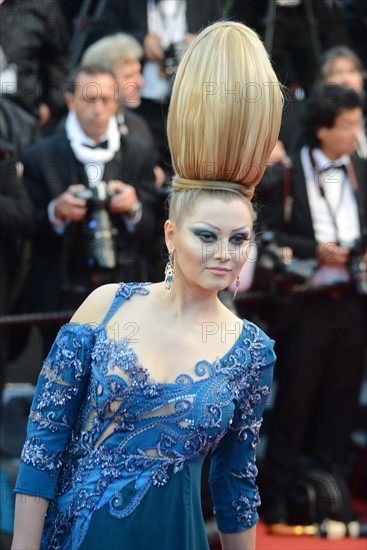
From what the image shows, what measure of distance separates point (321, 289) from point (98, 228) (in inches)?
49.0

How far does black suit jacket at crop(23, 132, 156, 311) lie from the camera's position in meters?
4.98

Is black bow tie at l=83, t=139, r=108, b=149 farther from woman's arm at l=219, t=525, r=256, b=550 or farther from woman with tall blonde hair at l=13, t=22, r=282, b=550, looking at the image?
woman's arm at l=219, t=525, r=256, b=550

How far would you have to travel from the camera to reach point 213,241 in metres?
2.63

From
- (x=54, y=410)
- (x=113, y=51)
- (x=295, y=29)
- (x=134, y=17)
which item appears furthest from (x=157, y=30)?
(x=54, y=410)

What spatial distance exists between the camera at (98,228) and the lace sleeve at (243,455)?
2072 millimetres

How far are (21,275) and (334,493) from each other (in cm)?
186

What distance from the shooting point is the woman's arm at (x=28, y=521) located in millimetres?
2568

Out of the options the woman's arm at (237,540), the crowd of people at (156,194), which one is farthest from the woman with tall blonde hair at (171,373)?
the crowd of people at (156,194)

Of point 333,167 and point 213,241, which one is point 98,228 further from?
point 213,241

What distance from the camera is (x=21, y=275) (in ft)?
16.9

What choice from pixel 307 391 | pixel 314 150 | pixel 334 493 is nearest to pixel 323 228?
pixel 314 150

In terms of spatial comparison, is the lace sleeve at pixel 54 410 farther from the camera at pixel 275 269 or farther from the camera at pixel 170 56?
the camera at pixel 170 56

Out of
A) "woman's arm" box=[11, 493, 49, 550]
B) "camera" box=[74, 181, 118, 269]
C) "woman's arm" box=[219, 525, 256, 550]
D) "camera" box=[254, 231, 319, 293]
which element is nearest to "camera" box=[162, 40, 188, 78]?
"camera" box=[254, 231, 319, 293]

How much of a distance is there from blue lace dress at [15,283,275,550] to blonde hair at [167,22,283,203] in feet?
1.46
